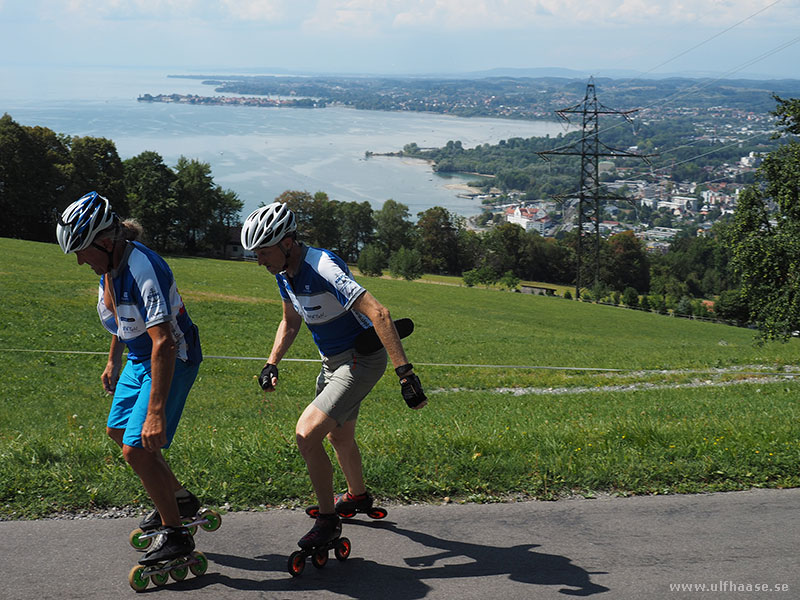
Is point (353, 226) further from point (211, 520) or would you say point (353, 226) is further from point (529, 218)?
point (211, 520)

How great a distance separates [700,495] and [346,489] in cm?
276

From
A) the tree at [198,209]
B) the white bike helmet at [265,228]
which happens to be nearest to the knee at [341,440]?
the white bike helmet at [265,228]

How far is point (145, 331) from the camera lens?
4312 mm

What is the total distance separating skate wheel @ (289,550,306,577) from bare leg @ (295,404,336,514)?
1.13 feet

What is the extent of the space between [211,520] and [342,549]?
95 centimetres

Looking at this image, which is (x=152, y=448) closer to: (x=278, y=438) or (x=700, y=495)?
(x=278, y=438)

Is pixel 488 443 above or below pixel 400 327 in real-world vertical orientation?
below

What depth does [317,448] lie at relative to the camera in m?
4.55

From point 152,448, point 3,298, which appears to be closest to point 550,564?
point 152,448

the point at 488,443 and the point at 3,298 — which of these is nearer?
the point at 488,443

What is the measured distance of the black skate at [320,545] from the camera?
4.35m

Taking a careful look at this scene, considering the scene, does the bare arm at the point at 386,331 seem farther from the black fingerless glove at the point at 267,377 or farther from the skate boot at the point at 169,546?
the skate boot at the point at 169,546

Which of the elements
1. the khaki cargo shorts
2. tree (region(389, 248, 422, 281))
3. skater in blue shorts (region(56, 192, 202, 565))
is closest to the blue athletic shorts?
skater in blue shorts (region(56, 192, 202, 565))

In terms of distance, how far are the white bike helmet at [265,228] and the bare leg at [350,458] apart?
1.41m
